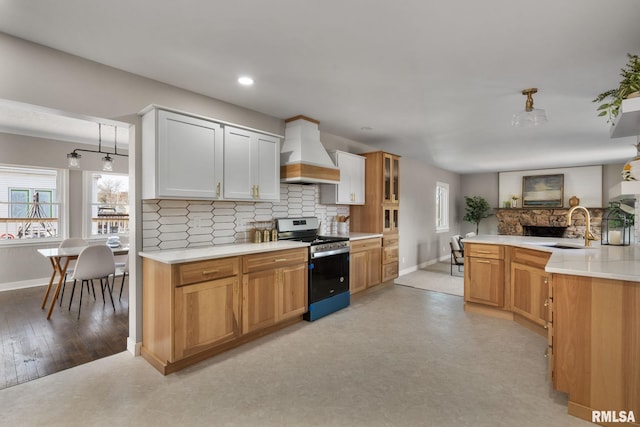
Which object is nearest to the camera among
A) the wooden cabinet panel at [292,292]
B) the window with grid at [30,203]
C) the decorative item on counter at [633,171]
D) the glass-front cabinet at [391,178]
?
the decorative item on counter at [633,171]

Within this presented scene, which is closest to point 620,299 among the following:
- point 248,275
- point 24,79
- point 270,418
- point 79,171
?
point 270,418

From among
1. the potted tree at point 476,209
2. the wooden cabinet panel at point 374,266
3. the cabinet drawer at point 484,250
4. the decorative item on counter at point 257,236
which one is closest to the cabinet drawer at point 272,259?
the decorative item on counter at point 257,236

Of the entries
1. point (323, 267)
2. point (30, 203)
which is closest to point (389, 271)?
point (323, 267)

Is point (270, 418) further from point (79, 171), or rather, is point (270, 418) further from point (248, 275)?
point (79, 171)

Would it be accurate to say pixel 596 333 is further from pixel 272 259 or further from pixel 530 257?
pixel 272 259

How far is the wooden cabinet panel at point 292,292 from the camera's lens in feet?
10.5

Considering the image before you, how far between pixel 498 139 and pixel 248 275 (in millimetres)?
4539

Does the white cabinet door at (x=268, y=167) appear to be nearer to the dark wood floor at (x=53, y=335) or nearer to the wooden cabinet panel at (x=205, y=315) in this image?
the wooden cabinet panel at (x=205, y=315)

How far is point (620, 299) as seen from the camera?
70.6 inches

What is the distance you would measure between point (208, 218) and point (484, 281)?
339 cm

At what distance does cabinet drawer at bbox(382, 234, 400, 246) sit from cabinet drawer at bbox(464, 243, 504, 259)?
1301 mm

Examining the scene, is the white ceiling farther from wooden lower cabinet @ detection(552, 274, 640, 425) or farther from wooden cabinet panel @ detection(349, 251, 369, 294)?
wooden cabinet panel @ detection(349, 251, 369, 294)

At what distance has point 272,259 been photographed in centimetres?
310

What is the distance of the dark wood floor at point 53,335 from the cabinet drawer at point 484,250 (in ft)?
13.1
